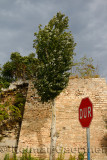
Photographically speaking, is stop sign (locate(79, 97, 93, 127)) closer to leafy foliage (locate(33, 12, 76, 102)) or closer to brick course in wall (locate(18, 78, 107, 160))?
leafy foliage (locate(33, 12, 76, 102))

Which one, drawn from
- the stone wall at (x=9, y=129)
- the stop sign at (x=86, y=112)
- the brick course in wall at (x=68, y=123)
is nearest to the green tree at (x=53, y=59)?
the brick course in wall at (x=68, y=123)

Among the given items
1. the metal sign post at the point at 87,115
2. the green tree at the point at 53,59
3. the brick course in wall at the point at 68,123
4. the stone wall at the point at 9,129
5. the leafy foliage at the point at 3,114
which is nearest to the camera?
the metal sign post at the point at 87,115

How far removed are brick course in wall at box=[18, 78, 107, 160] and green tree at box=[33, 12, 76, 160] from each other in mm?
842

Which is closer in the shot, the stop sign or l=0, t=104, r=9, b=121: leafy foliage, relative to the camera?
the stop sign

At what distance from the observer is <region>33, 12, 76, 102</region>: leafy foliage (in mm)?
6941

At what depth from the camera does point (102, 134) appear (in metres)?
7.76

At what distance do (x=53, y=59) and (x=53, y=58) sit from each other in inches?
2.6

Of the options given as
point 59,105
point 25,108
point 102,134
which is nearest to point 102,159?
point 102,134

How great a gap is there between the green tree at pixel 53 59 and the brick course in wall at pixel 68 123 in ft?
2.76

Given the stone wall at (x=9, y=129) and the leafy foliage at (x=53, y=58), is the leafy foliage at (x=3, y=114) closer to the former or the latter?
the stone wall at (x=9, y=129)

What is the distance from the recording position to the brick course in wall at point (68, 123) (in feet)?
24.5

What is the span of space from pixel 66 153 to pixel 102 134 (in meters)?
2.10

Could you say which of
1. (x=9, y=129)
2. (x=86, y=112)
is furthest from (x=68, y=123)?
(x=86, y=112)

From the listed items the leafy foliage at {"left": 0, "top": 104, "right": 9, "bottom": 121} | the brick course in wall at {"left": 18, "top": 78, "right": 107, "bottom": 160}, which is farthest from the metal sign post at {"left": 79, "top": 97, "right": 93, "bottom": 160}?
the leafy foliage at {"left": 0, "top": 104, "right": 9, "bottom": 121}
